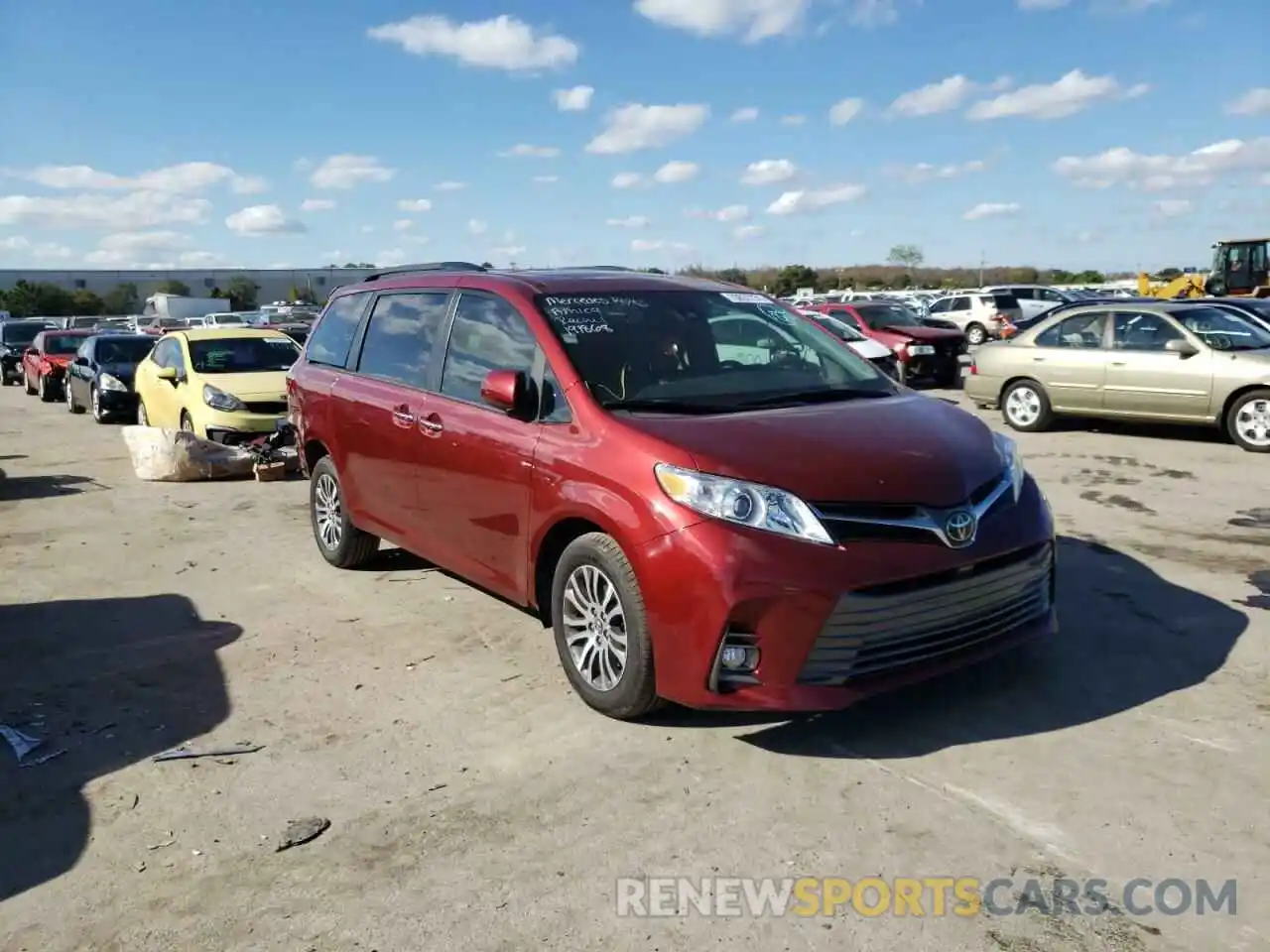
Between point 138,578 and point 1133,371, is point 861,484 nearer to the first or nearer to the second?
point 138,578

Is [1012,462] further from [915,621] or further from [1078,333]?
[1078,333]

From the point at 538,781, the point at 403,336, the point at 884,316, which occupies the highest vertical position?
the point at 884,316

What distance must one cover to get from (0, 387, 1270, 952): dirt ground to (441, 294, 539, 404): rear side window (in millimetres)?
1340

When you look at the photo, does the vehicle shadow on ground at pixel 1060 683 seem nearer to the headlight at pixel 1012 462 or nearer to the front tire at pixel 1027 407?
the headlight at pixel 1012 462

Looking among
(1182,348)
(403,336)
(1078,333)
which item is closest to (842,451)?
(403,336)

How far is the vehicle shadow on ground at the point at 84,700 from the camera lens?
3.66 m

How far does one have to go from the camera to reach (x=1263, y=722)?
4.16m

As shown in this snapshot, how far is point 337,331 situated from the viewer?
6996mm

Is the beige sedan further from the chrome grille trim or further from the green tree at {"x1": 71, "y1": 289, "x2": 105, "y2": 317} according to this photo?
the green tree at {"x1": 71, "y1": 289, "x2": 105, "y2": 317}

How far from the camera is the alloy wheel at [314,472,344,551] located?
6.96 metres

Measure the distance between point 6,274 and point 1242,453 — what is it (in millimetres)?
121700

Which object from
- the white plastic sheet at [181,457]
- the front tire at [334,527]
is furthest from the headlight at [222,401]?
the front tire at [334,527]

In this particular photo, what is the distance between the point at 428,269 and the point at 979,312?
27.9 meters

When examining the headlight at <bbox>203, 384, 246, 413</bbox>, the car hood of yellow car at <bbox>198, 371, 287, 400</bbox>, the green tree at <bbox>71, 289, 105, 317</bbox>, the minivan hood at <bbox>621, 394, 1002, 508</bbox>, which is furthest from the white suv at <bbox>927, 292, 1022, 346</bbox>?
the green tree at <bbox>71, 289, 105, 317</bbox>
